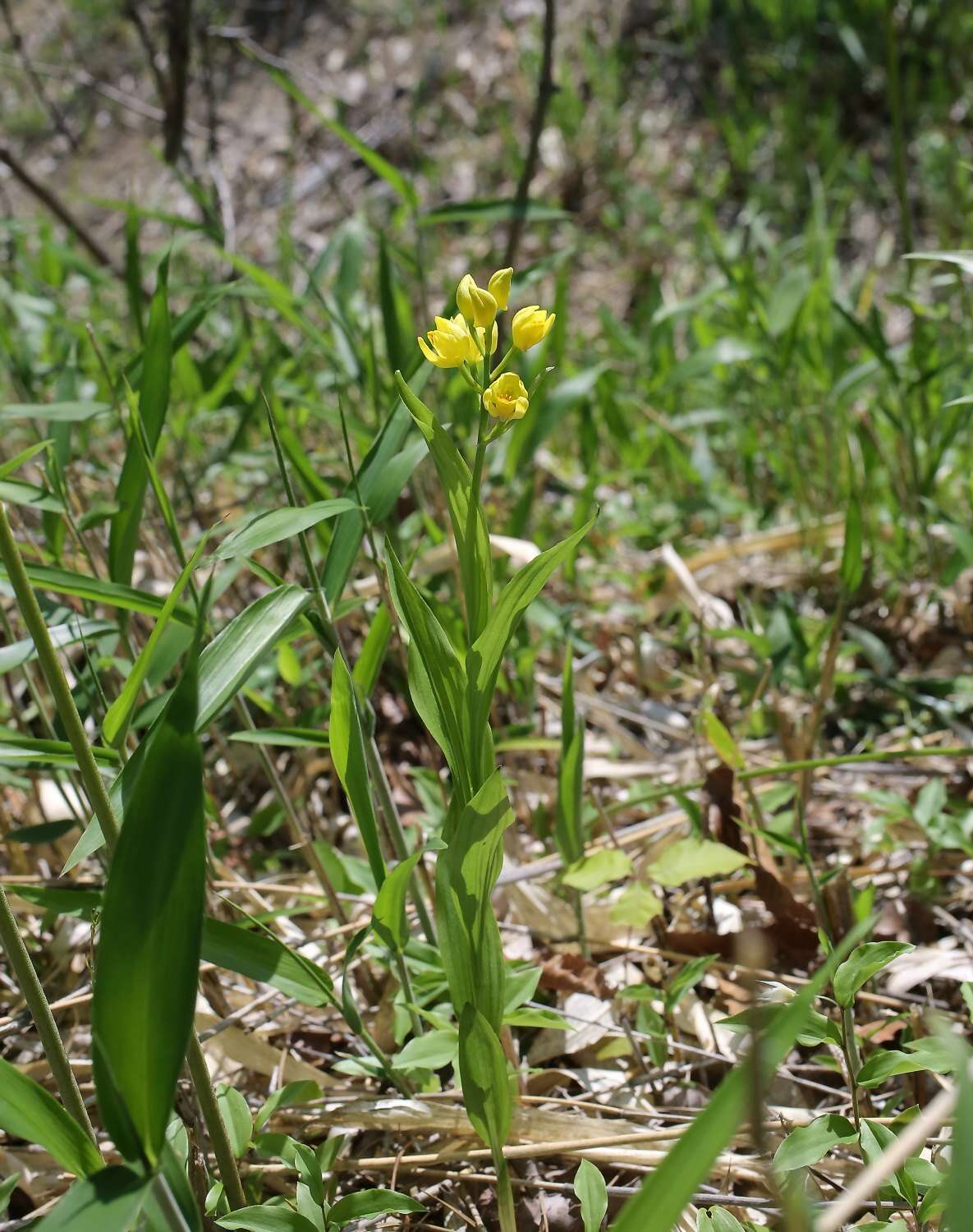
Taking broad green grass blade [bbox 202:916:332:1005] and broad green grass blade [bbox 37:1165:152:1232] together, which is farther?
broad green grass blade [bbox 202:916:332:1005]

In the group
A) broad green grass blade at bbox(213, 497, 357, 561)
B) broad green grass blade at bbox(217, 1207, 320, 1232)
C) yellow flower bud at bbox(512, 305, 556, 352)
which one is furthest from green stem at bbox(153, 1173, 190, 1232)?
yellow flower bud at bbox(512, 305, 556, 352)

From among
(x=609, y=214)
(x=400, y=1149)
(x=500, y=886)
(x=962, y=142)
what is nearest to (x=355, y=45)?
(x=609, y=214)

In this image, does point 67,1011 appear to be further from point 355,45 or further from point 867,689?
point 355,45

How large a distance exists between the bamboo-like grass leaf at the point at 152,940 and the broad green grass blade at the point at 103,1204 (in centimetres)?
3

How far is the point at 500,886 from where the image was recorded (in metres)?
1.45

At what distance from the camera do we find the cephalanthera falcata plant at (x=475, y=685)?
2.71 feet

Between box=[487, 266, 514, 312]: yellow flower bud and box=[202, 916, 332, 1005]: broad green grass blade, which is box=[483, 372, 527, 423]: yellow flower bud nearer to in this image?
box=[487, 266, 514, 312]: yellow flower bud

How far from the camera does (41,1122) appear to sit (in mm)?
705

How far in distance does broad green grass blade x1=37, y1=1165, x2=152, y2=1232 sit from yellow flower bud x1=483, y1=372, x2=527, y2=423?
57cm

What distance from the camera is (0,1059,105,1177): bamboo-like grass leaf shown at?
0.69 meters

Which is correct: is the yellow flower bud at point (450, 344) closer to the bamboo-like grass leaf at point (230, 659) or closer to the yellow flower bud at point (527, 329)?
the yellow flower bud at point (527, 329)

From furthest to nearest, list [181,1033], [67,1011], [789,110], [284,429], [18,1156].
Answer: [789,110]
[284,429]
[67,1011]
[18,1156]
[181,1033]

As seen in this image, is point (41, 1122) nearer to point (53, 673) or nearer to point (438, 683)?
point (53, 673)

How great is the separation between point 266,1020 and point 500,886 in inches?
14.0
